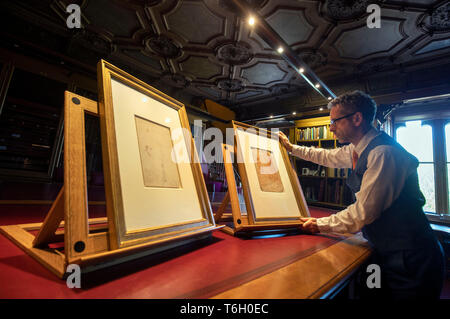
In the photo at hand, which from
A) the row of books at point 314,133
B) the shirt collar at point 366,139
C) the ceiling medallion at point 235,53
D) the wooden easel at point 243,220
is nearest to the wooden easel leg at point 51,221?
the wooden easel at point 243,220

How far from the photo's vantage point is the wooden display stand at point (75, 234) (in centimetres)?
37

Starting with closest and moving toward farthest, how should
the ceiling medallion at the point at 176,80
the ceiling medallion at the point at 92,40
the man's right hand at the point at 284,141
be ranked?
1. the man's right hand at the point at 284,141
2. the ceiling medallion at the point at 92,40
3. the ceiling medallion at the point at 176,80

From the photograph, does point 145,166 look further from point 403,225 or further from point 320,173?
point 320,173

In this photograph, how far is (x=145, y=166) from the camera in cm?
55

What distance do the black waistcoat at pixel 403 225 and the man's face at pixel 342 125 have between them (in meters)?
0.36

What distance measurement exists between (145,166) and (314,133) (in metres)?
4.81

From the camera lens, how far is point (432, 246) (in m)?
0.82

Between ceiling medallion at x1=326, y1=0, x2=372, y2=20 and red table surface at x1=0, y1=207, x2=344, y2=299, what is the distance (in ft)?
11.0

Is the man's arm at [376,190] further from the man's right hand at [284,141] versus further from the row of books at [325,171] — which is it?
the row of books at [325,171]

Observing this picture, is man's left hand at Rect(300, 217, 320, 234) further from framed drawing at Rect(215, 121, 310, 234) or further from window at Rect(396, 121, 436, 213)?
window at Rect(396, 121, 436, 213)

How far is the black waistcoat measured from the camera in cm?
81

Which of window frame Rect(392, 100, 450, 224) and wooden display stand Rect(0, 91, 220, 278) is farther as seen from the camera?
window frame Rect(392, 100, 450, 224)

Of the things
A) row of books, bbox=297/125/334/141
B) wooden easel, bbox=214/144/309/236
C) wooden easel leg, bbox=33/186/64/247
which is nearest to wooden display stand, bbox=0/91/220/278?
wooden easel leg, bbox=33/186/64/247

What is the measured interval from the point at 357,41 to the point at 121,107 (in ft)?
13.4
